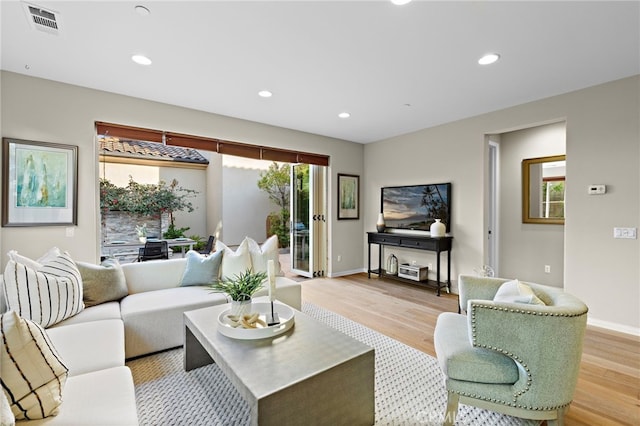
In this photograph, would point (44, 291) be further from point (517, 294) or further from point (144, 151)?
point (144, 151)

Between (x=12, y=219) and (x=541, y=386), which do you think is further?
(x=12, y=219)

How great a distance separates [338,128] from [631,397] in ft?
14.1

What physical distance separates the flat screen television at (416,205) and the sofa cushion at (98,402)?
4325 millimetres

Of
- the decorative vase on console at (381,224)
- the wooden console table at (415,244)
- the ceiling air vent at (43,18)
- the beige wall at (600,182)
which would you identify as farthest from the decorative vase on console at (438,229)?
Result: the ceiling air vent at (43,18)

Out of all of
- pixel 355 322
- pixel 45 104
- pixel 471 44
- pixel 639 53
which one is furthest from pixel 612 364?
pixel 45 104

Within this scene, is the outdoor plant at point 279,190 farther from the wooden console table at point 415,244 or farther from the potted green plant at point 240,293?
the potted green plant at point 240,293

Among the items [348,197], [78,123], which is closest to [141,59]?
[78,123]

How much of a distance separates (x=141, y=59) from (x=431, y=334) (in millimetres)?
3724

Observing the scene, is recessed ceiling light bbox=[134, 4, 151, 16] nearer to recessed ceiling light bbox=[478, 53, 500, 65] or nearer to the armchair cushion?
recessed ceiling light bbox=[478, 53, 500, 65]

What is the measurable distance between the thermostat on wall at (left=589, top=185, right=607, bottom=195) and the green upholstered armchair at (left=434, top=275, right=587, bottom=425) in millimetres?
2215

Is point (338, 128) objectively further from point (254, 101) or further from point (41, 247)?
point (41, 247)

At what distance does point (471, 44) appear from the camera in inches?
94.3

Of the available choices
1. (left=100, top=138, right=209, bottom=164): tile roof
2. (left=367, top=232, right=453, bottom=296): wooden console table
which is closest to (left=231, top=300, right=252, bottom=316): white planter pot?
(left=367, top=232, right=453, bottom=296): wooden console table

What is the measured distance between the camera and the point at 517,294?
1795 millimetres
